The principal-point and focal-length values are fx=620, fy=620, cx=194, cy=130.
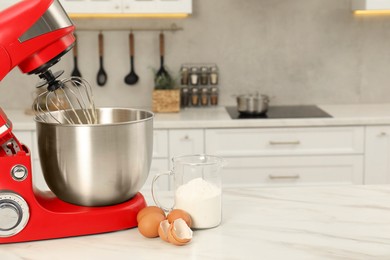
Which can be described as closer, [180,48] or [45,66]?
[45,66]

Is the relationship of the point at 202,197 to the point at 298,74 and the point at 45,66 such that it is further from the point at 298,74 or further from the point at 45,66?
the point at 298,74

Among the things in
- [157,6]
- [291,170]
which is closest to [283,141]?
[291,170]

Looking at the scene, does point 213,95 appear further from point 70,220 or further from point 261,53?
point 70,220

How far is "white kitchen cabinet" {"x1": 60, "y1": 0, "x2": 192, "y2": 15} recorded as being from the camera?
346 cm

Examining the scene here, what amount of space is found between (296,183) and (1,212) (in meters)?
2.24

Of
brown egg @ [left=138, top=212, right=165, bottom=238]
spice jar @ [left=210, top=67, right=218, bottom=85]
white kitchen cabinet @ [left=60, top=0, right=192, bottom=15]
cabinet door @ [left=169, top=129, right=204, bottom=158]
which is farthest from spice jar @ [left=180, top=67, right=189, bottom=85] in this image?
brown egg @ [left=138, top=212, right=165, bottom=238]

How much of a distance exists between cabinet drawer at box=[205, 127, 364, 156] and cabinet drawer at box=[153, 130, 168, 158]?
225 mm

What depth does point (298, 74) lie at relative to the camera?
12.9 ft

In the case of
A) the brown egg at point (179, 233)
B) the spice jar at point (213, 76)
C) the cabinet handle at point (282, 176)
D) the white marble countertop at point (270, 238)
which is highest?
the spice jar at point (213, 76)

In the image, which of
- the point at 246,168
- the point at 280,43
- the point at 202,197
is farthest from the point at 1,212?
the point at 280,43

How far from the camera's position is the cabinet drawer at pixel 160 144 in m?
3.36

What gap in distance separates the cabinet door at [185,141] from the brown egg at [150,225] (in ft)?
6.31

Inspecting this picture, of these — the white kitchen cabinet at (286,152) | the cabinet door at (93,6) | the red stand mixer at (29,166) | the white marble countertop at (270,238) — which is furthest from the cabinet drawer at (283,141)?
the red stand mixer at (29,166)

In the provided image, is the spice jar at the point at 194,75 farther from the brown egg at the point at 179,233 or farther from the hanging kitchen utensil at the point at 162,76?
the brown egg at the point at 179,233
